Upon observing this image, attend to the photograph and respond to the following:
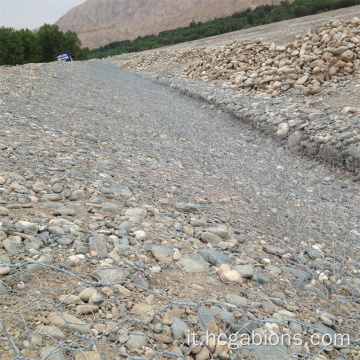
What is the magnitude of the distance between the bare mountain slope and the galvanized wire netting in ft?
184

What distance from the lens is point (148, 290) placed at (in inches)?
64.6

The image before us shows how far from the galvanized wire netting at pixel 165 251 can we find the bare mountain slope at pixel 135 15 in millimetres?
56119

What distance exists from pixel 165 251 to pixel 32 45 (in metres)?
30.2

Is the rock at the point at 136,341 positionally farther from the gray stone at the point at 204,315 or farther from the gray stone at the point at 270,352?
the gray stone at the point at 270,352

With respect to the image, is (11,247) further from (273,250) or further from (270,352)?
(273,250)

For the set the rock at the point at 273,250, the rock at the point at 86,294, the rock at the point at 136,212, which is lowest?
the rock at the point at 273,250

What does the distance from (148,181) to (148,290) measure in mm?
1810

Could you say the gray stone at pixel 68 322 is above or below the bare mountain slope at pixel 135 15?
below

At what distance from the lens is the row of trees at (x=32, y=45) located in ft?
79.1

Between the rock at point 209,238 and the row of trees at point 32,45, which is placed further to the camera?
the row of trees at point 32,45

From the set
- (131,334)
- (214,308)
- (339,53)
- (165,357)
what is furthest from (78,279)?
(339,53)

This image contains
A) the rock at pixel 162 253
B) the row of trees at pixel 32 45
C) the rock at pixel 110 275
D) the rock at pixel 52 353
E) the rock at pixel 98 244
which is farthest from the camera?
the row of trees at pixel 32 45

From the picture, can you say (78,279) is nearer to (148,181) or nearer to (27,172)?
(27,172)

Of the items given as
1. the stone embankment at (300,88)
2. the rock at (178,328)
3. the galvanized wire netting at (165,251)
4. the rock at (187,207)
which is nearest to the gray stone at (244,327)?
the galvanized wire netting at (165,251)
